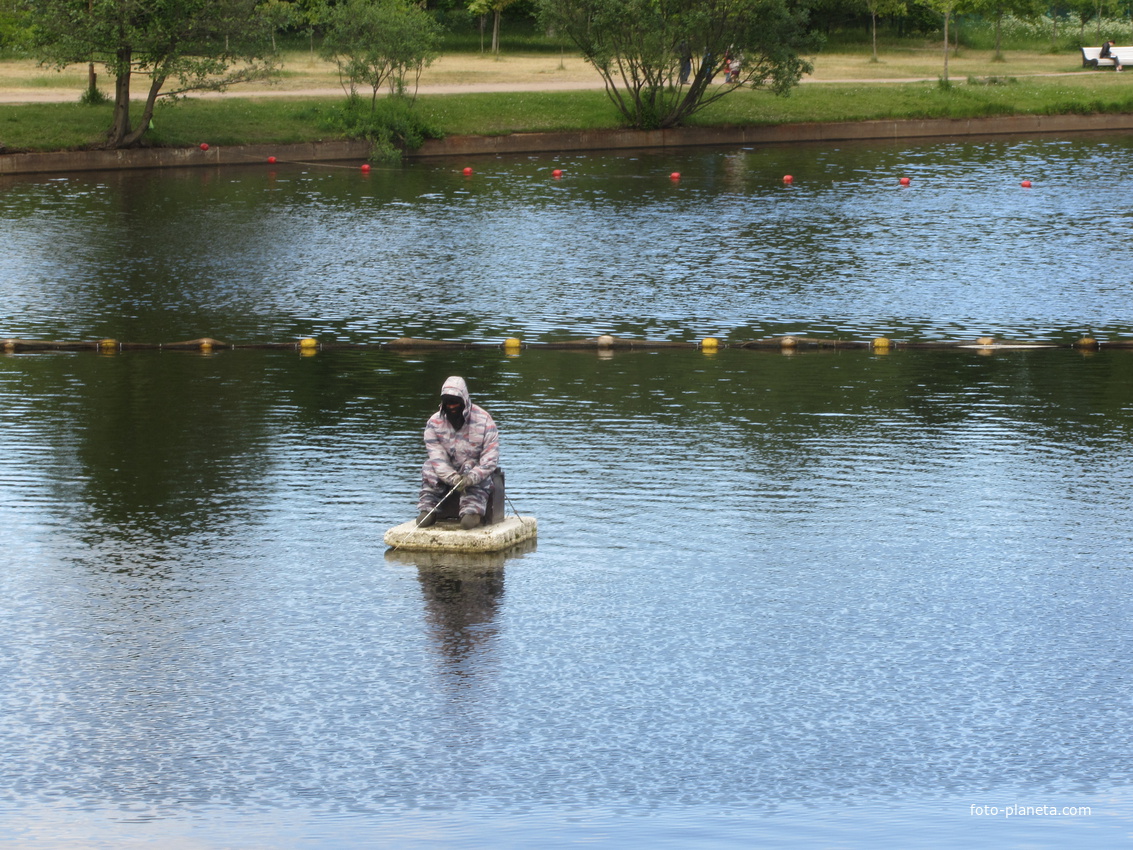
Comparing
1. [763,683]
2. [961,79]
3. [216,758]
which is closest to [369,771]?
→ [216,758]

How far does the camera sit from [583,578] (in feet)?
36.6

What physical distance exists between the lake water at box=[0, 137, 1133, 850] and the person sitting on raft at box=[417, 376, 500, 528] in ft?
1.59

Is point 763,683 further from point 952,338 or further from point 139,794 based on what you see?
point 952,338

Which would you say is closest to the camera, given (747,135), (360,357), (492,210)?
(360,357)

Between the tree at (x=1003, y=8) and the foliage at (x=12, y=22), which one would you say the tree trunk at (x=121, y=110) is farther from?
the tree at (x=1003, y=8)

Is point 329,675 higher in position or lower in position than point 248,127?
lower

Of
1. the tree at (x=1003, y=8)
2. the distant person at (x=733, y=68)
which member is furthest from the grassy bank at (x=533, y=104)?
the tree at (x=1003, y=8)

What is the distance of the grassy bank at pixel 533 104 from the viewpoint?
46.2 metres

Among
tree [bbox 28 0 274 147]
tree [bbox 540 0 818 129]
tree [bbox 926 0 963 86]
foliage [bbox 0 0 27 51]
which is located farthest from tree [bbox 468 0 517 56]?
foliage [bbox 0 0 27 51]

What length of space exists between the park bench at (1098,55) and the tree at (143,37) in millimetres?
36215

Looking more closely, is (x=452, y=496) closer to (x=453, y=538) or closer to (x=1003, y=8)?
(x=453, y=538)

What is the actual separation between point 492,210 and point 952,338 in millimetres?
16311

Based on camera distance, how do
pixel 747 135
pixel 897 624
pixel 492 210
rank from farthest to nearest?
pixel 747 135, pixel 492 210, pixel 897 624

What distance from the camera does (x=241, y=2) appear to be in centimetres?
4366
